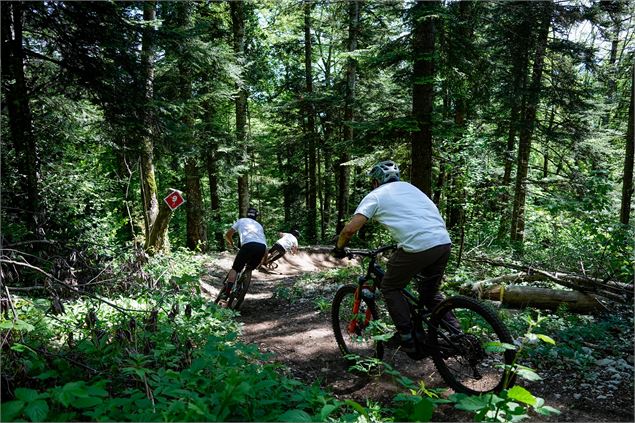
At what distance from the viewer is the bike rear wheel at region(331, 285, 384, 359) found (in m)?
5.17

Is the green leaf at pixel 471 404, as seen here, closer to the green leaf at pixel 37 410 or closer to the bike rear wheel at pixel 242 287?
the green leaf at pixel 37 410

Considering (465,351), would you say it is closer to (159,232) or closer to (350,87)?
(159,232)

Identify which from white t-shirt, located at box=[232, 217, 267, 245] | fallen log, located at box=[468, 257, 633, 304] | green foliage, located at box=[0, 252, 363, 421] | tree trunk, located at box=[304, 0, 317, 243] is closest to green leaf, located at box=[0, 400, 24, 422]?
green foliage, located at box=[0, 252, 363, 421]

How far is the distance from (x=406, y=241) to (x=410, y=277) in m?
0.41

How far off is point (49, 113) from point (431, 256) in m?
8.20

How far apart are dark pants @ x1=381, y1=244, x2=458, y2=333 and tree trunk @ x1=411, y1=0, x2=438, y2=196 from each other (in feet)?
13.5

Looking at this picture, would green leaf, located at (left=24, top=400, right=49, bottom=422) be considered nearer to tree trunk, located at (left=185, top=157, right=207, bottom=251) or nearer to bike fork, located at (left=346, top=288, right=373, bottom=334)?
bike fork, located at (left=346, top=288, right=373, bottom=334)

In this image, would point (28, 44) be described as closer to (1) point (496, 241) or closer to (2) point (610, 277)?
(2) point (610, 277)

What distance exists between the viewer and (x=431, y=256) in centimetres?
428

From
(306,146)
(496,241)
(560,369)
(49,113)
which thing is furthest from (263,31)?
(560,369)

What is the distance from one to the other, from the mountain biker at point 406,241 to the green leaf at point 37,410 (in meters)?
2.99

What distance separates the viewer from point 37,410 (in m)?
2.27

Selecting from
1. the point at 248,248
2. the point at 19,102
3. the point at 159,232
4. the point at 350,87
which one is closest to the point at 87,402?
the point at 248,248

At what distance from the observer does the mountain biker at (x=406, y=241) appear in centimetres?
426
